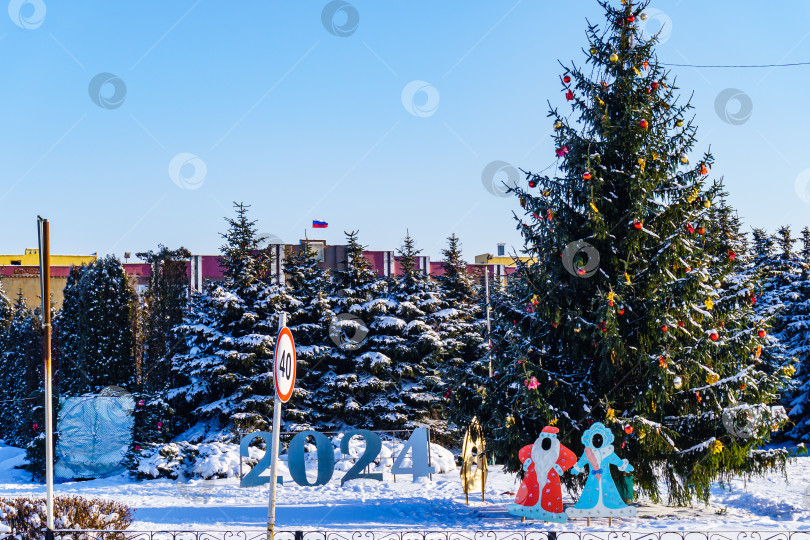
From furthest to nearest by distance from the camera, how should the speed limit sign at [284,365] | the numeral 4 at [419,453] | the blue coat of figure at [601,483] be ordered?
the numeral 4 at [419,453], the blue coat of figure at [601,483], the speed limit sign at [284,365]

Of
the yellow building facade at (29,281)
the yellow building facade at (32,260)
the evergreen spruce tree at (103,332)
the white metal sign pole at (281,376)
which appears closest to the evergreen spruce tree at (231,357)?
the evergreen spruce tree at (103,332)

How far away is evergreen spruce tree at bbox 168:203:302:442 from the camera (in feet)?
85.3

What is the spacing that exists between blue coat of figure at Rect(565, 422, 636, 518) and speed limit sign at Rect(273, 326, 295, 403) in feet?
21.3

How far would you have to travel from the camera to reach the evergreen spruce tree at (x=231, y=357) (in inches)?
1023

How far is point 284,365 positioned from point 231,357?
64.0 ft

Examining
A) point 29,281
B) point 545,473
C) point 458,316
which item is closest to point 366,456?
point 545,473

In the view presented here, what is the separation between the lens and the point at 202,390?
26375 millimetres

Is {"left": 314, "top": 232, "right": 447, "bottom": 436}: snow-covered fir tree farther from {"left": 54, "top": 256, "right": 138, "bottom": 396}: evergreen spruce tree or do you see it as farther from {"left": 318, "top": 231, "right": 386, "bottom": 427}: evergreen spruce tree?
{"left": 54, "top": 256, "right": 138, "bottom": 396}: evergreen spruce tree

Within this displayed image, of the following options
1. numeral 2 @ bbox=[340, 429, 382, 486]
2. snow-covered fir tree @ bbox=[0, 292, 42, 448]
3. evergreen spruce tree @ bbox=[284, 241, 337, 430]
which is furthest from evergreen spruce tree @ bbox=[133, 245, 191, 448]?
numeral 2 @ bbox=[340, 429, 382, 486]

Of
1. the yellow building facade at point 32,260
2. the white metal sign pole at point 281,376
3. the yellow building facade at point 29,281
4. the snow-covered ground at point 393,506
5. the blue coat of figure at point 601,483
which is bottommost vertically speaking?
the snow-covered ground at point 393,506

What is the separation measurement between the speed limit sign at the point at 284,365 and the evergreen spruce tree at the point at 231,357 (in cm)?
1826

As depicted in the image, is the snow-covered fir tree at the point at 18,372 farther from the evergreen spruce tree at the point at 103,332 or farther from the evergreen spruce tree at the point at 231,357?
the evergreen spruce tree at the point at 231,357

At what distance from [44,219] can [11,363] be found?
3114cm

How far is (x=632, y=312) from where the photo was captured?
41.9 feet
